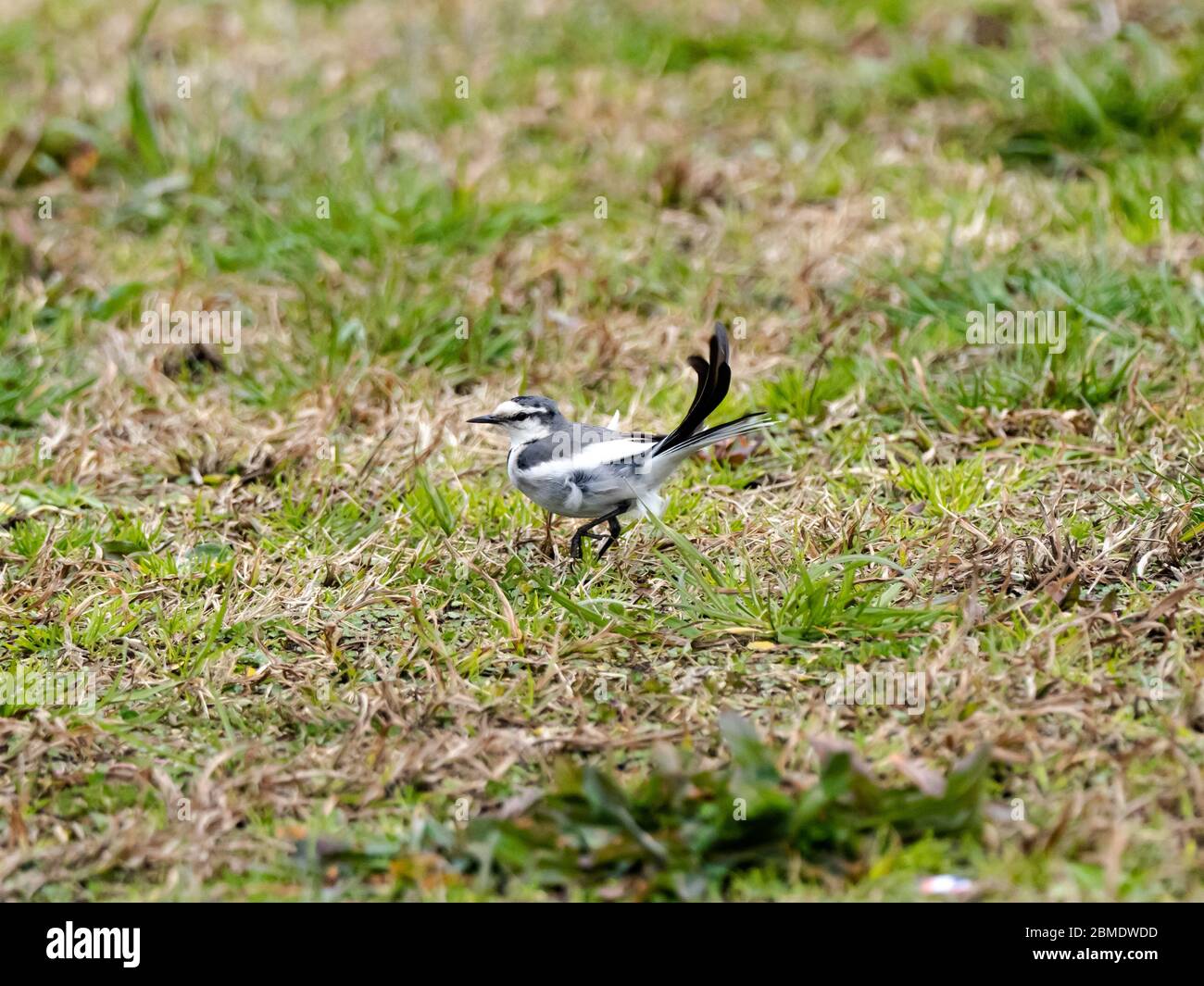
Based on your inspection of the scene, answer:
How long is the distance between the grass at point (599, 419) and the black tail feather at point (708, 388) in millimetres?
344

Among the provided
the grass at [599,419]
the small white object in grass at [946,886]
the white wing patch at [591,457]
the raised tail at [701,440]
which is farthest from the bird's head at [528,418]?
the small white object in grass at [946,886]

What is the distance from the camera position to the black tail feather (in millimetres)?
4323

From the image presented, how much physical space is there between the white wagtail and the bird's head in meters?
0.03

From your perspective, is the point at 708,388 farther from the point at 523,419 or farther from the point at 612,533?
the point at 523,419

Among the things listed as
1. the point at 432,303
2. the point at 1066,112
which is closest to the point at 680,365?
the point at 432,303

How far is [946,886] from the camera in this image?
317cm

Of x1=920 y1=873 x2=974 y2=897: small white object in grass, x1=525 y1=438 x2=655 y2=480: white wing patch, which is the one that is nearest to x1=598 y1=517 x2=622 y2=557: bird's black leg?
x1=525 y1=438 x2=655 y2=480: white wing patch

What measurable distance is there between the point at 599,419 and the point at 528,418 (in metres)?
0.87

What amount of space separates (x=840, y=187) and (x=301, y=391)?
9.54ft

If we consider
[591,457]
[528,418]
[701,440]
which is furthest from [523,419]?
[701,440]

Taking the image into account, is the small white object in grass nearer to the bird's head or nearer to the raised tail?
the raised tail

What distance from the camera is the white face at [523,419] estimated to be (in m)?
4.88

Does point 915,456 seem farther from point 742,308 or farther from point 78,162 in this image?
point 78,162
